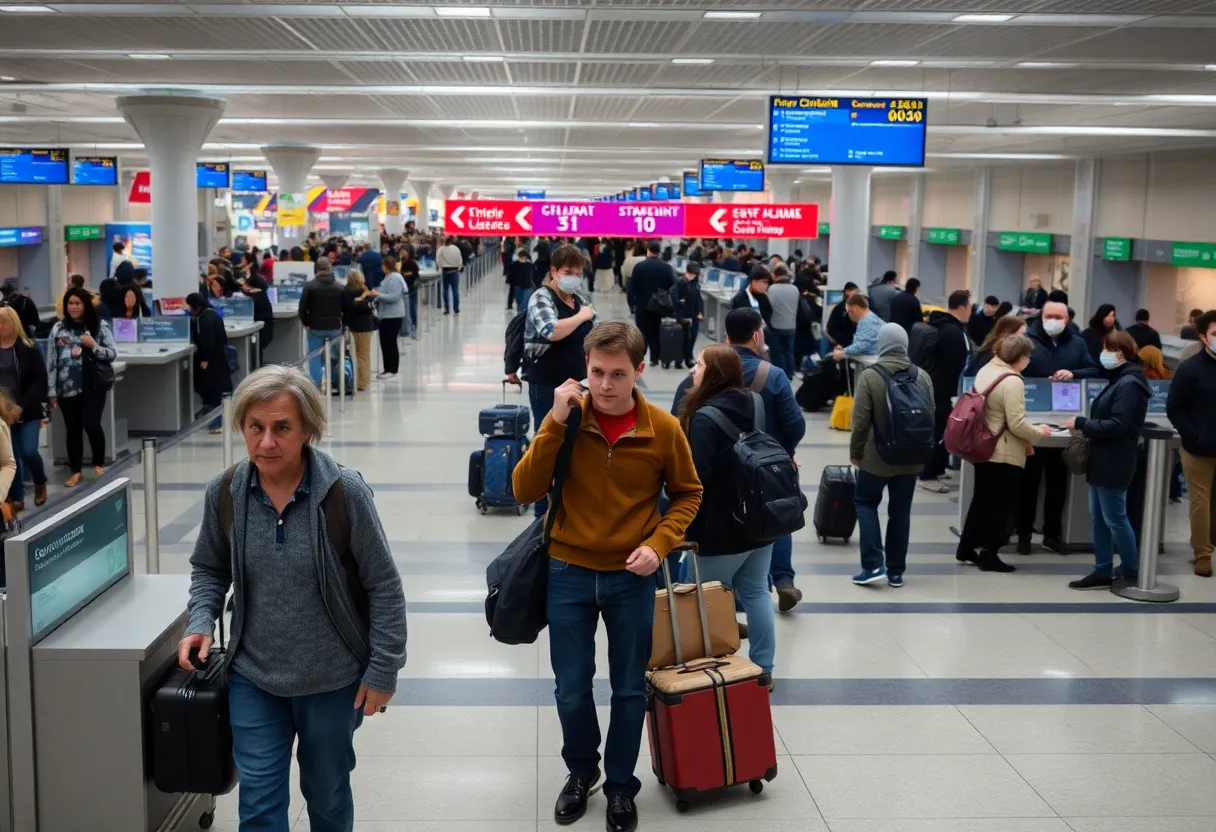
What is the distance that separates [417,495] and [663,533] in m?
6.24

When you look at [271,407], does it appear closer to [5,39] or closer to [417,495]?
[417,495]

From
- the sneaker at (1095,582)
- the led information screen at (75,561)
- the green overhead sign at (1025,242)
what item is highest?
the green overhead sign at (1025,242)

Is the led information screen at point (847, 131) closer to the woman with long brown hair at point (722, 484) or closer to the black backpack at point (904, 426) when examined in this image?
the black backpack at point (904, 426)

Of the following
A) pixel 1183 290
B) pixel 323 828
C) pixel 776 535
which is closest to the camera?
pixel 323 828

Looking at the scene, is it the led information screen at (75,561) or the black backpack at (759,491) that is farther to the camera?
the black backpack at (759,491)

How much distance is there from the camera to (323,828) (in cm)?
352

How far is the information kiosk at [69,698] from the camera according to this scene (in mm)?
3729

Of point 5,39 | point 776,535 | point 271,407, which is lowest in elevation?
point 776,535

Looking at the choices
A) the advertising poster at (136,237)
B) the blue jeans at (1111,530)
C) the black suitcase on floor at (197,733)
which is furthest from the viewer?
the advertising poster at (136,237)

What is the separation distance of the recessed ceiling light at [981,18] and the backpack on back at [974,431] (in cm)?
333

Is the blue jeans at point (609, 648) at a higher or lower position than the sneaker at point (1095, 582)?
higher

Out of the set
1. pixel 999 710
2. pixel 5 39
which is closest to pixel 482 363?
pixel 5 39

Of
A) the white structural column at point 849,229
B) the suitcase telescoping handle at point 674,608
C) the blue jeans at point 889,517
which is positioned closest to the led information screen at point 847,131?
the white structural column at point 849,229

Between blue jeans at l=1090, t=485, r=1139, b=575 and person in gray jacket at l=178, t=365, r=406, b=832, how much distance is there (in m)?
5.40
